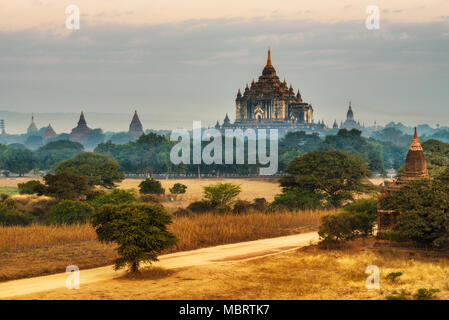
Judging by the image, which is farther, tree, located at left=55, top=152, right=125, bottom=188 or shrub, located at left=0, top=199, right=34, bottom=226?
tree, located at left=55, top=152, right=125, bottom=188

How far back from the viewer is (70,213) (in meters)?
49.1

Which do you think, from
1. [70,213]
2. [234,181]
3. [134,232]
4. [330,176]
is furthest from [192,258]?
[234,181]

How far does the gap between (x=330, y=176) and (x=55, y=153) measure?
8740 cm

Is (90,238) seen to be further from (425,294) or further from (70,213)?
(425,294)

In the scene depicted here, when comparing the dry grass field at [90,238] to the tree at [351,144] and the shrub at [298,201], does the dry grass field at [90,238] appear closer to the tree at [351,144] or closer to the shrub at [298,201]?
the shrub at [298,201]

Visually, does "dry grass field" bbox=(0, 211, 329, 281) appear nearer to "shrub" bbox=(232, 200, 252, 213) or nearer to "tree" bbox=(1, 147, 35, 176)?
"shrub" bbox=(232, 200, 252, 213)

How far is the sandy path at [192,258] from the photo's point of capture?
29984 millimetres

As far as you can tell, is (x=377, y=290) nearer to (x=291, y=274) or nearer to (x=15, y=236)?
(x=291, y=274)

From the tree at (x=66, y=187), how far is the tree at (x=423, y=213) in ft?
105

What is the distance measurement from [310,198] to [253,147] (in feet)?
248

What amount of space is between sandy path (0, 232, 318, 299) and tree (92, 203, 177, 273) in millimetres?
1532

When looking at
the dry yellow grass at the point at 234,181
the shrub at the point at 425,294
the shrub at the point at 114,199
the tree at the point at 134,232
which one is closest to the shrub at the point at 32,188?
the shrub at the point at 114,199

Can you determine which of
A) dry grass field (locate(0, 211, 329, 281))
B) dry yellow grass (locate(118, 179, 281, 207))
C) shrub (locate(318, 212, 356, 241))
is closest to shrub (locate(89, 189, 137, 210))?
dry grass field (locate(0, 211, 329, 281))

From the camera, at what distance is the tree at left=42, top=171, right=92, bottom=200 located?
193 feet
